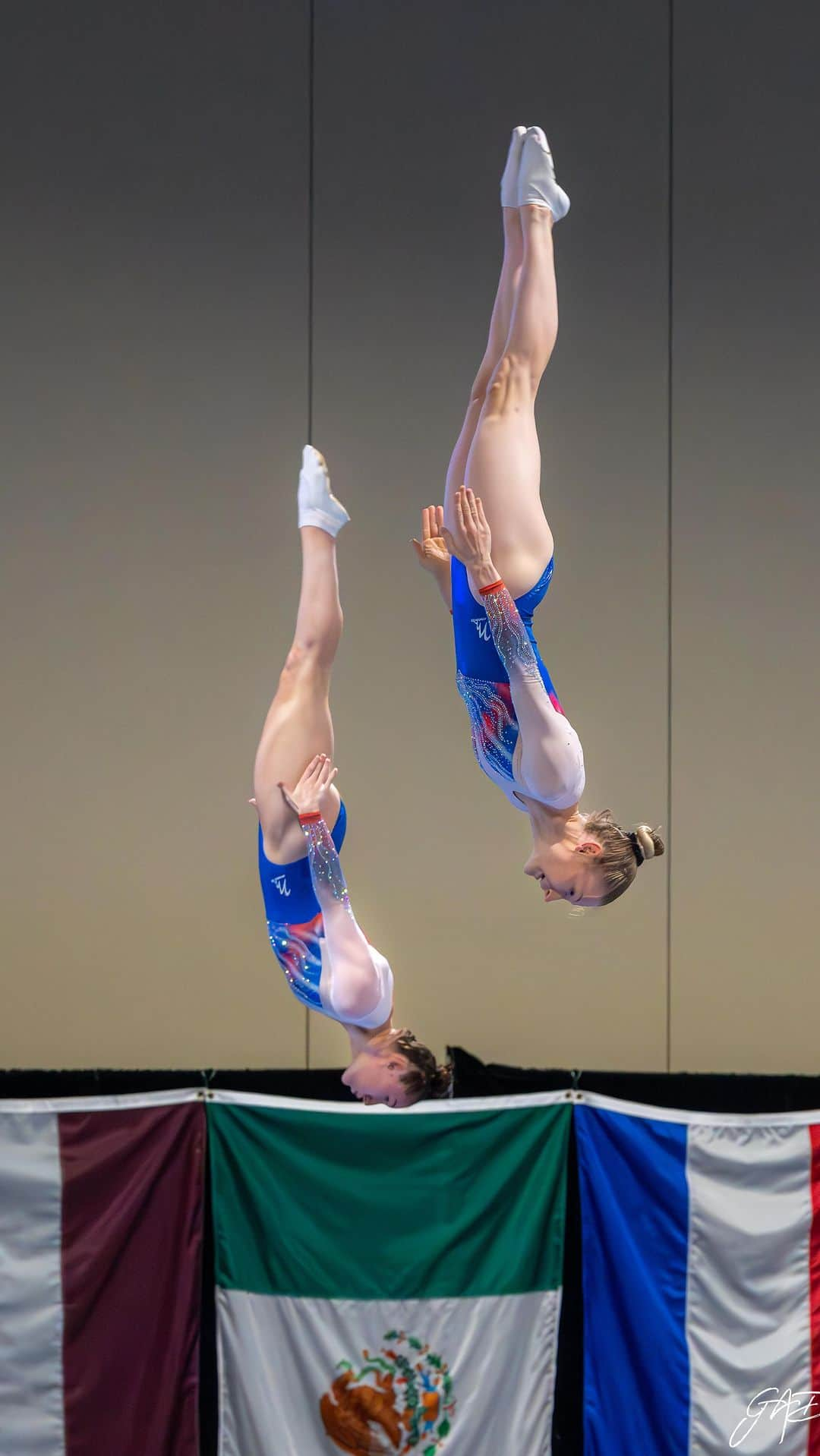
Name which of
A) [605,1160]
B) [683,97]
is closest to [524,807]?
[605,1160]

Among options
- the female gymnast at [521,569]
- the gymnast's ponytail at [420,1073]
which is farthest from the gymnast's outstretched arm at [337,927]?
the female gymnast at [521,569]

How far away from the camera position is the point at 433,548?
3734mm

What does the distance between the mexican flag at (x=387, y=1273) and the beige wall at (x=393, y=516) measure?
124cm

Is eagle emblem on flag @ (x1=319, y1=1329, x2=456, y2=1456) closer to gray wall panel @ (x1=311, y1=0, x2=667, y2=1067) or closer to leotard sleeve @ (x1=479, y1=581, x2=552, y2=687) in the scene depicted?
gray wall panel @ (x1=311, y1=0, x2=667, y2=1067)

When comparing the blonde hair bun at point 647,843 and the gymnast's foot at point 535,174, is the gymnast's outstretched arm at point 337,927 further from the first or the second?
the gymnast's foot at point 535,174

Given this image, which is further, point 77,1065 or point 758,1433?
point 77,1065

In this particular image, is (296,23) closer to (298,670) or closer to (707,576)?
(707,576)

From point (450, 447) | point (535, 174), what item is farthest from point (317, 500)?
point (450, 447)

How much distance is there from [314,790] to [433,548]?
0.72 m

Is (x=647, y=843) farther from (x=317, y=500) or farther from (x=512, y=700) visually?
(x=317, y=500)

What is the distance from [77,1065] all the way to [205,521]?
2.15 meters

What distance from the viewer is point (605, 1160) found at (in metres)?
4.71

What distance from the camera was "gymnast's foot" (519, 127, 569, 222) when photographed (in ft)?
10.6

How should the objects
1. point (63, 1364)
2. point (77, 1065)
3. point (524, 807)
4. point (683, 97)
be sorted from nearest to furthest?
1. point (524, 807)
2. point (63, 1364)
3. point (77, 1065)
4. point (683, 97)
